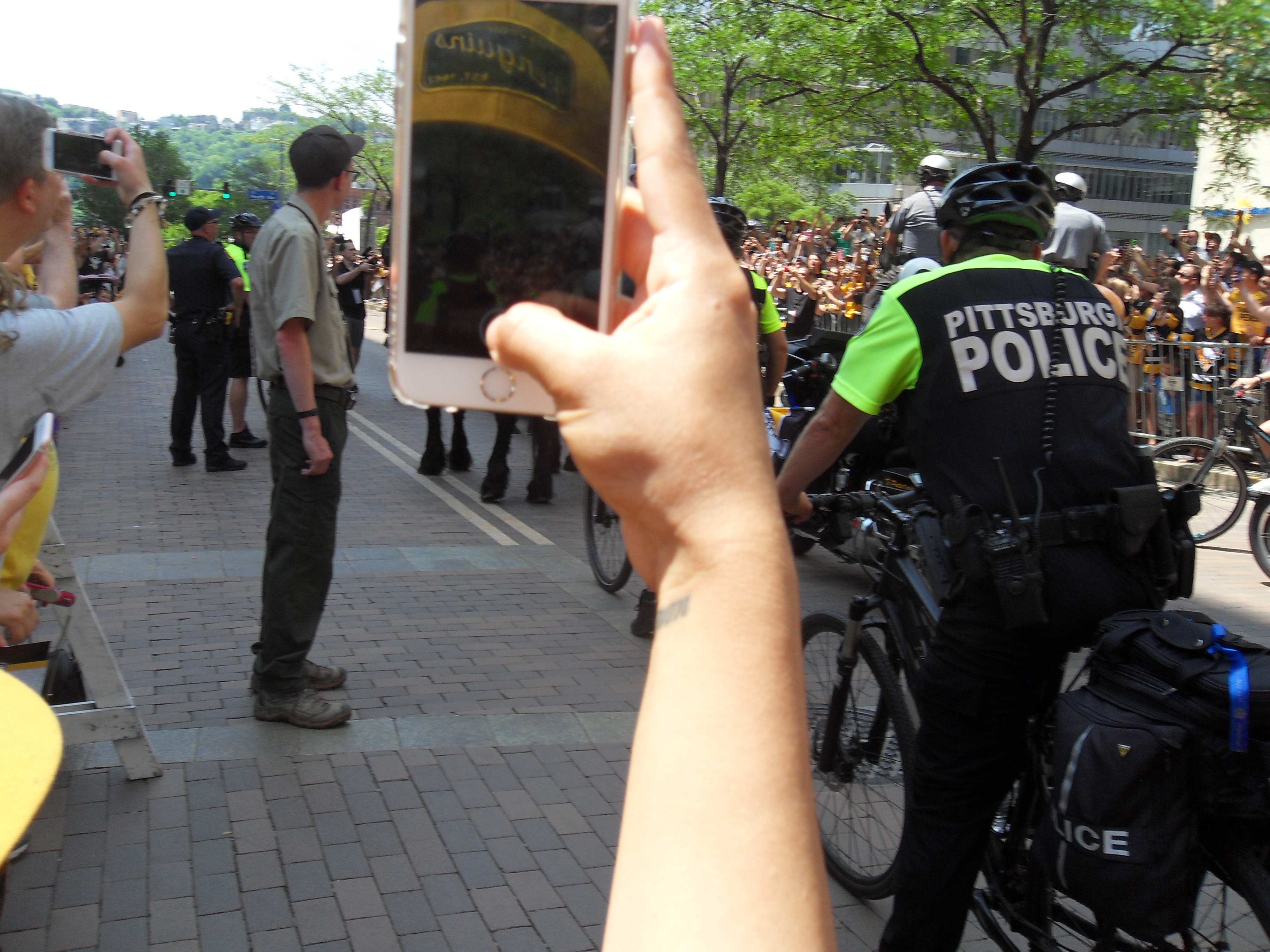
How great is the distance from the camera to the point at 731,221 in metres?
5.82

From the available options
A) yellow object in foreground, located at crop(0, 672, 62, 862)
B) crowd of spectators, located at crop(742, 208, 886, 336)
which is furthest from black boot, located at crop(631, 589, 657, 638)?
crowd of spectators, located at crop(742, 208, 886, 336)

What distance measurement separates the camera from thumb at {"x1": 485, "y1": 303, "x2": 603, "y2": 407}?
842 mm

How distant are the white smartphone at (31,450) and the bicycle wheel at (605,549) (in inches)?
164

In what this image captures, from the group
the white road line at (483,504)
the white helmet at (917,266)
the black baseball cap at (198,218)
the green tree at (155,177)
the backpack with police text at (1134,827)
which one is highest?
the green tree at (155,177)

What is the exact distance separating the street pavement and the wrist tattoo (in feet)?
8.88

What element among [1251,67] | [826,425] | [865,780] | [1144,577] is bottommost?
[865,780]

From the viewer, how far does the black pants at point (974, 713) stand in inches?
101

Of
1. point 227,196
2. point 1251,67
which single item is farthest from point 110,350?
point 227,196

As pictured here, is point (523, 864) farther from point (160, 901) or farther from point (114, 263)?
point (114, 263)

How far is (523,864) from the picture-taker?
3689 mm

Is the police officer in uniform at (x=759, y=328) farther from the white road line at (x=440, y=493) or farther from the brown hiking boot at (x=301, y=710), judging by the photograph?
the white road line at (x=440, y=493)

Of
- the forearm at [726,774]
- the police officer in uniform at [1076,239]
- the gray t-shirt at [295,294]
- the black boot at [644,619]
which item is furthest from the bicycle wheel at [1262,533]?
the forearm at [726,774]

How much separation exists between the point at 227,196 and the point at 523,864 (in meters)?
19.1

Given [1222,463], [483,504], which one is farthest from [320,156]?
[1222,463]
